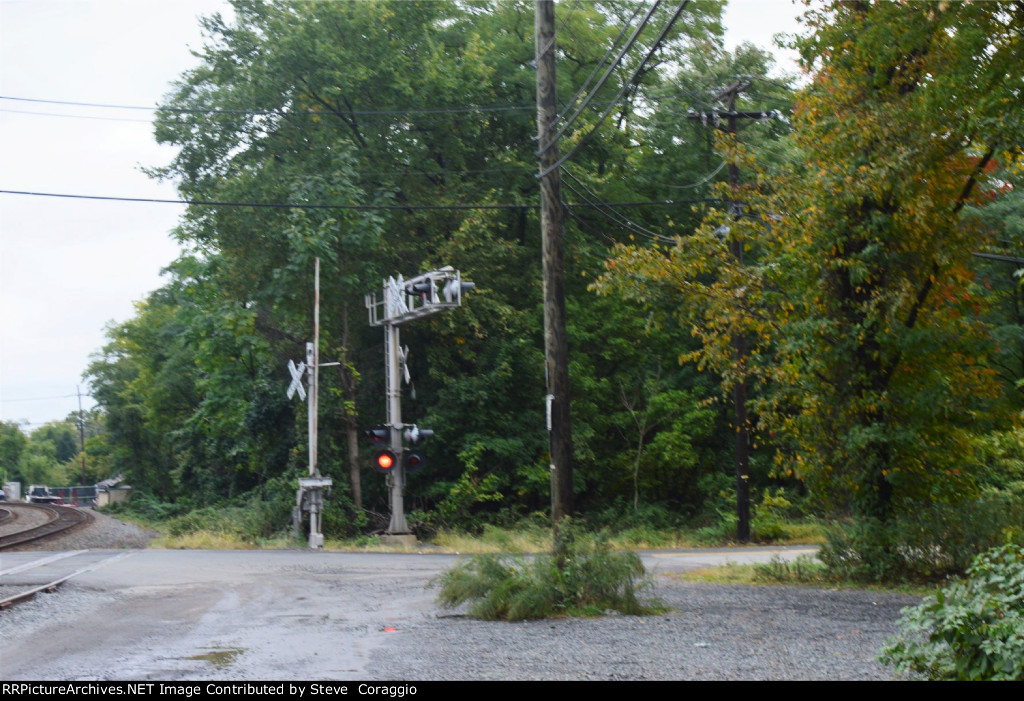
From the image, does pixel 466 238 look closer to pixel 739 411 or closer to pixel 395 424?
pixel 395 424

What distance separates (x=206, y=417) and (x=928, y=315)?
104ft

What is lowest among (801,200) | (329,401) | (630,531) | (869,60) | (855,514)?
(630,531)

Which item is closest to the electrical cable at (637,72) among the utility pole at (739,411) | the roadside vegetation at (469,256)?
the roadside vegetation at (469,256)

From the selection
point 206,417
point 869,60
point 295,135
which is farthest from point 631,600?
point 206,417

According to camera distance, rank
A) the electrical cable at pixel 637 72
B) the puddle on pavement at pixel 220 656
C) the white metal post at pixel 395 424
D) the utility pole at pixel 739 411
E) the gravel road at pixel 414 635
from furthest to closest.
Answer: the utility pole at pixel 739 411 < the white metal post at pixel 395 424 < the electrical cable at pixel 637 72 < the puddle on pavement at pixel 220 656 < the gravel road at pixel 414 635

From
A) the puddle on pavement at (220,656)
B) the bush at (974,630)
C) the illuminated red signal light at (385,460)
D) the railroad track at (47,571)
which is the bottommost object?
the railroad track at (47,571)

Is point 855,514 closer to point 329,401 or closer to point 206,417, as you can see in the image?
point 329,401

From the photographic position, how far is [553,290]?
13.3 meters

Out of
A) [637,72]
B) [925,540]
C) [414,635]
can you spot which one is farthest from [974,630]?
[637,72]

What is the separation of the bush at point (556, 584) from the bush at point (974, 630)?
4.59 meters

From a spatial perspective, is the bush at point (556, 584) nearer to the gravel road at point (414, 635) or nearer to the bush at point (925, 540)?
the gravel road at point (414, 635)

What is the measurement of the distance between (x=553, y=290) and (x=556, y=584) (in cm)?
380

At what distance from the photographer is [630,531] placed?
3094 cm

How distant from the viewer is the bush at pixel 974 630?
6.23 metres
